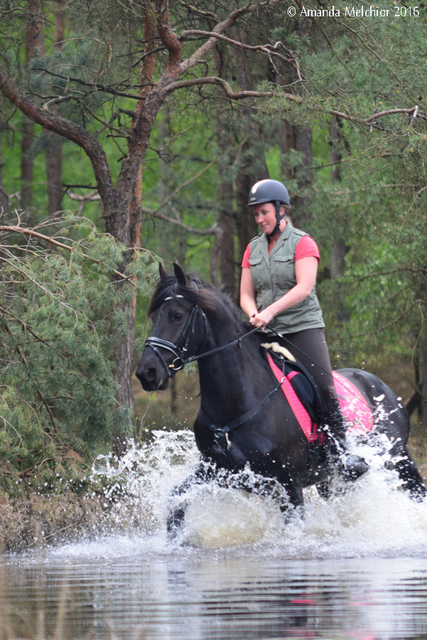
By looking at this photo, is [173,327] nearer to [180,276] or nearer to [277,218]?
[180,276]

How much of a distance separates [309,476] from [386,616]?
3295 mm

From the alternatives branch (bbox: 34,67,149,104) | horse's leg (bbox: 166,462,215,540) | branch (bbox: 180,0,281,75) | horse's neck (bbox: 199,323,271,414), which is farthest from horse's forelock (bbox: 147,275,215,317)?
branch (bbox: 34,67,149,104)

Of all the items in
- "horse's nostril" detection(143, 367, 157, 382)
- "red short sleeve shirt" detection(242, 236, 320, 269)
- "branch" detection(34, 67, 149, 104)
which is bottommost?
"horse's nostril" detection(143, 367, 157, 382)

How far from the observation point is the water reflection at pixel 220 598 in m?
3.62

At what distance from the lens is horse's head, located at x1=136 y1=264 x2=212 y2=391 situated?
579 cm

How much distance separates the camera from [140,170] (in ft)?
42.7

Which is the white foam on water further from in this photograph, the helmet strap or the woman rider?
the helmet strap

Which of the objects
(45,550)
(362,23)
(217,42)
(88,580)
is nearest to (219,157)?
(217,42)

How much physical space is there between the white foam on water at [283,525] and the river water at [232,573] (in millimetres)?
11

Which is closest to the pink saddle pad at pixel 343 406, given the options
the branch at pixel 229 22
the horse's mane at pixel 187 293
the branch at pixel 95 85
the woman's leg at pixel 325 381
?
the woman's leg at pixel 325 381

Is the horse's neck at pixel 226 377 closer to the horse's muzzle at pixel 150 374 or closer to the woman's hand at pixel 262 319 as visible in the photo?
the woman's hand at pixel 262 319

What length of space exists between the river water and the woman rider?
511 mm

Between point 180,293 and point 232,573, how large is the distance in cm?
205

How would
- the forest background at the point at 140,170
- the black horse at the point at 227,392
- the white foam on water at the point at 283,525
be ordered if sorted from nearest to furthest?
the black horse at the point at 227,392 < the white foam on water at the point at 283,525 < the forest background at the point at 140,170
